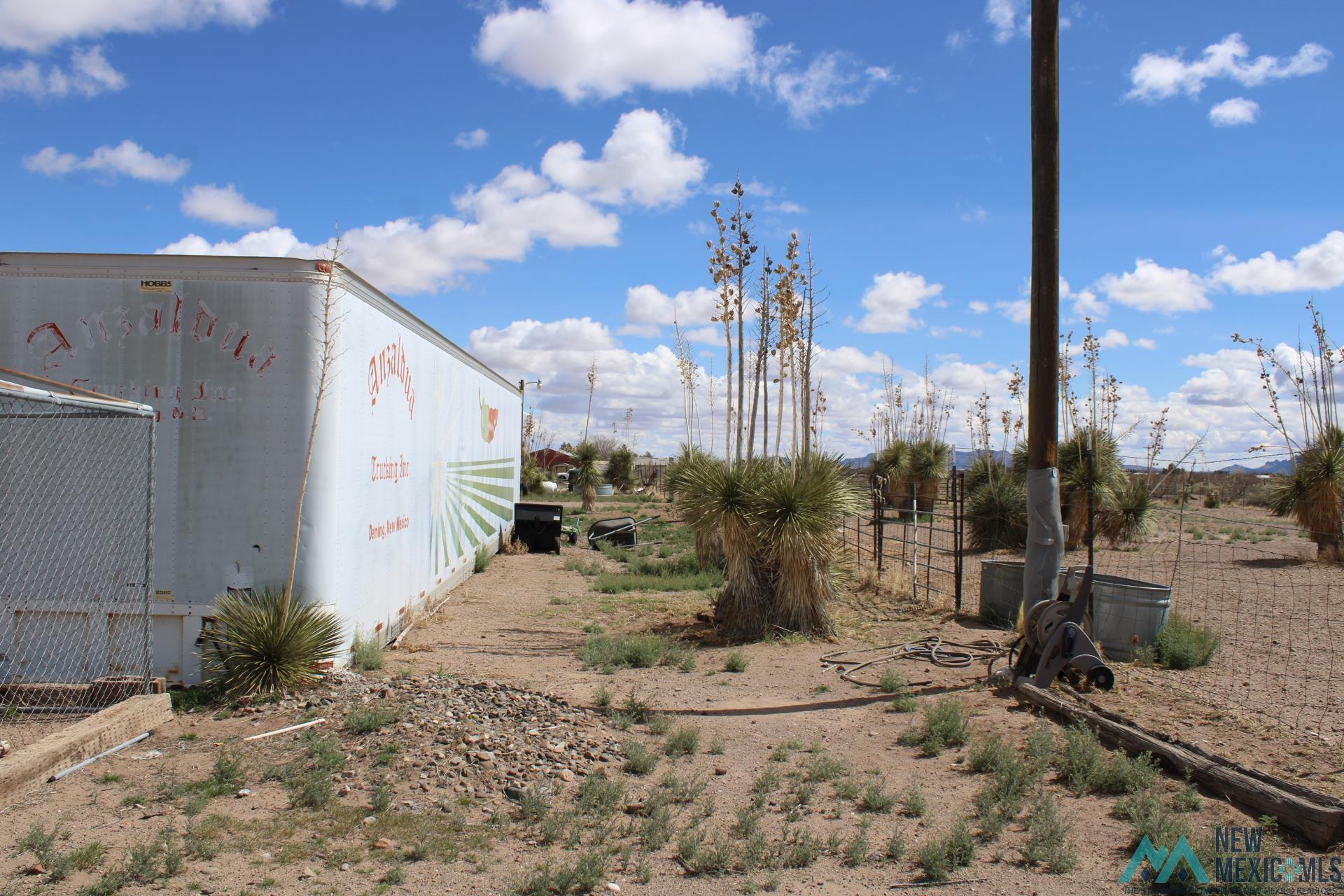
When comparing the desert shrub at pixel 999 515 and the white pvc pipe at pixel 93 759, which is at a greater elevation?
the desert shrub at pixel 999 515

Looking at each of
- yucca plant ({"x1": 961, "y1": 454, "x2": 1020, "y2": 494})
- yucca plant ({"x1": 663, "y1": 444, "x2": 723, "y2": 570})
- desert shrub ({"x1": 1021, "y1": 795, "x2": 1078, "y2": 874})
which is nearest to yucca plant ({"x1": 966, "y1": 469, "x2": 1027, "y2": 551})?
yucca plant ({"x1": 961, "y1": 454, "x2": 1020, "y2": 494})

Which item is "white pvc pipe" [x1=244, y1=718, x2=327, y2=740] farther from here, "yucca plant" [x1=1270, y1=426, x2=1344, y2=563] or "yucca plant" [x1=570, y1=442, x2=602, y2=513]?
"yucca plant" [x1=570, y1=442, x2=602, y2=513]

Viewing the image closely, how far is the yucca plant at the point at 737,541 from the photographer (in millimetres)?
10414

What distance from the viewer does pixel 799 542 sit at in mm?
10141

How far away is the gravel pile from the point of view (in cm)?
536

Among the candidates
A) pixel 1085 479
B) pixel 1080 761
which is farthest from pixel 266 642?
pixel 1085 479

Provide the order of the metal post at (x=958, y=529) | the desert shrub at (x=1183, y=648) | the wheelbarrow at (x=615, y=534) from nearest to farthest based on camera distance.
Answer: the desert shrub at (x=1183, y=648) < the metal post at (x=958, y=529) < the wheelbarrow at (x=615, y=534)

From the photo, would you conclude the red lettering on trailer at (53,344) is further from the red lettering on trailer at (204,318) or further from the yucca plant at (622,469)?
the yucca plant at (622,469)

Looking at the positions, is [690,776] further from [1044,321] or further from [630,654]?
[1044,321]

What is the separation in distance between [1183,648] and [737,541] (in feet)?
15.2

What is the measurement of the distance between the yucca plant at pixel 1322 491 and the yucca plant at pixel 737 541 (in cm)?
1152

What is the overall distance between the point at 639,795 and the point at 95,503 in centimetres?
527

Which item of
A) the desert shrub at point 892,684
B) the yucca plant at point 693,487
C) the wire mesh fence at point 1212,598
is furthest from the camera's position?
the yucca plant at point 693,487

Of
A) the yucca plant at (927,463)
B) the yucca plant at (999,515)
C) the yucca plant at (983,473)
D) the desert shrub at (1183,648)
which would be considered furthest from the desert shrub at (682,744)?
the yucca plant at (927,463)
